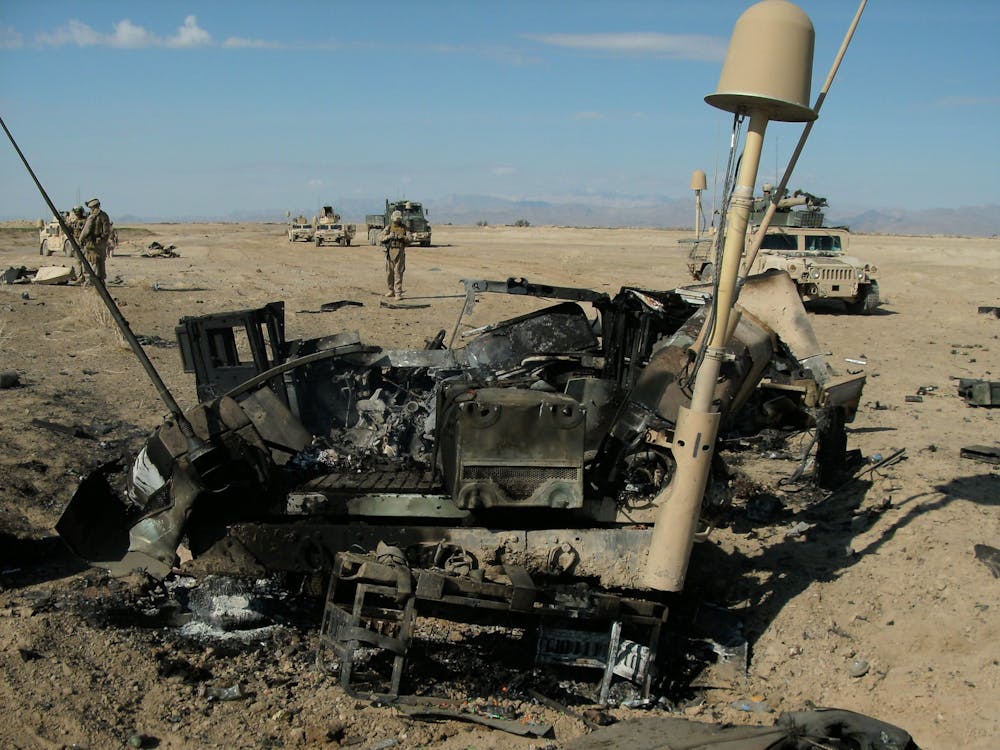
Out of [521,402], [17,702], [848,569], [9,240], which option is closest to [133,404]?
[17,702]

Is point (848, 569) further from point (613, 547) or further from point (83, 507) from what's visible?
point (83, 507)

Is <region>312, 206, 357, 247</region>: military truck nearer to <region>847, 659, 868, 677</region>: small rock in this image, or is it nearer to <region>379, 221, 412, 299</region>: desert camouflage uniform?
<region>379, 221, 412, 299</region>: desert camouflage uniform

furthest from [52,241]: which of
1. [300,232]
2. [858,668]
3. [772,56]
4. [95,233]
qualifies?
[858,668]

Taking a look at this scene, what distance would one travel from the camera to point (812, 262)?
698 inches

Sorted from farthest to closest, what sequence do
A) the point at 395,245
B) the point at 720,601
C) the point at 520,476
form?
the point at 395,245
the point at 720,601
the point at 520,476

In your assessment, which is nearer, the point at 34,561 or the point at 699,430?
the point at 699,430

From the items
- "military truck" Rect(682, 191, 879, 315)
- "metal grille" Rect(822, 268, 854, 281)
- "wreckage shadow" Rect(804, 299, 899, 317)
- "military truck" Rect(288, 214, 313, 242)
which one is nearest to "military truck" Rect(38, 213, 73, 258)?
"military truck" Rect(288, 214, 313, 242)

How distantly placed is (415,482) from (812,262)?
1435 cm

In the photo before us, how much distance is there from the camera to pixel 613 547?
4.88 m

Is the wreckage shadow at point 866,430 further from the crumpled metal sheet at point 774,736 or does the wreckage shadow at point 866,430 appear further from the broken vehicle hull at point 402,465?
the crumpled metal sheet at point 774,736

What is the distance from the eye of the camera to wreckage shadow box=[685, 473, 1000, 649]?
5727 mm

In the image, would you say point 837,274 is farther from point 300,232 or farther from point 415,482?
point 300,232

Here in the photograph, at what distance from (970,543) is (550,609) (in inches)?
118

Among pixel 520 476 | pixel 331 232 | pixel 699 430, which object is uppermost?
pixel 331 232
